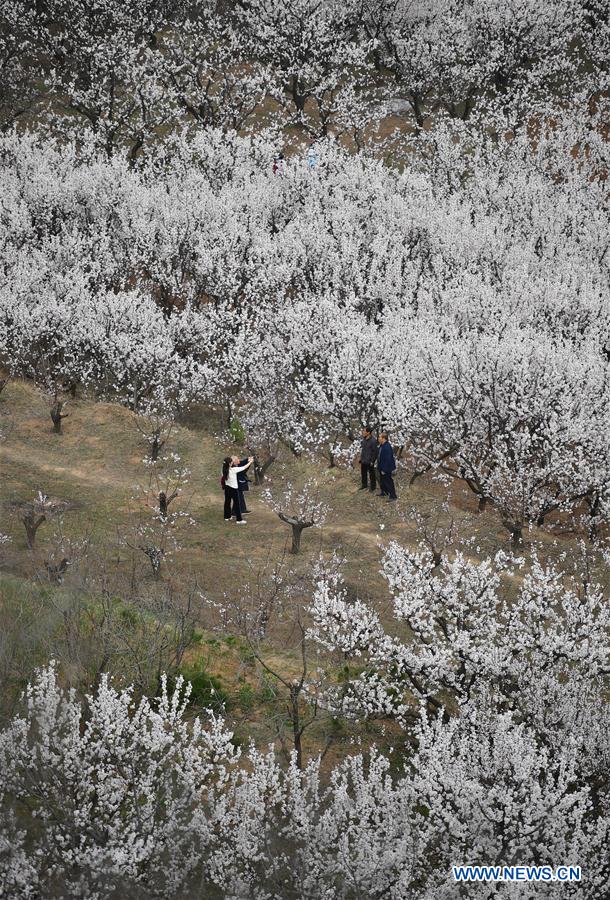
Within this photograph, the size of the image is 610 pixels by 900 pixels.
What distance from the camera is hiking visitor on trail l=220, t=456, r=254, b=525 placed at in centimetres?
1920

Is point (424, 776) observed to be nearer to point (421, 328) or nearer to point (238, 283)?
point (421, 328)

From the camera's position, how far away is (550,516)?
2259 cm

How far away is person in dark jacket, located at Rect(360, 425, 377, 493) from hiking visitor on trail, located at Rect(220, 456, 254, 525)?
3.13 m

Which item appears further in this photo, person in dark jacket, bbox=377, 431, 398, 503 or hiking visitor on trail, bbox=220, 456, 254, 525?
person in dark jacket, bbox=377, 431, 398, 503

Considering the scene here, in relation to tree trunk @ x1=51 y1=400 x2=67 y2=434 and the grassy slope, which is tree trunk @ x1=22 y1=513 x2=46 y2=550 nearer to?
the grassy slope

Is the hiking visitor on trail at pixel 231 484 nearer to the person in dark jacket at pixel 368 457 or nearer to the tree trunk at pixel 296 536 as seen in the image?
the tree trunk at pixel 296 536

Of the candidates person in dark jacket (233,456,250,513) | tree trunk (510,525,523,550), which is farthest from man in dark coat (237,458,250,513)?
tree trunk (510,525,523,550)

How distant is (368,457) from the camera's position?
21328 mm

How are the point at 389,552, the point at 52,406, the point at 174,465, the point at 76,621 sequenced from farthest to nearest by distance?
the point at 52,406 < the point at 174,465 < the point at 389,552 < the point at 76,621

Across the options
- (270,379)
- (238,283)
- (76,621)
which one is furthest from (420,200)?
(76,621)

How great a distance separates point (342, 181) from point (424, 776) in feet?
109

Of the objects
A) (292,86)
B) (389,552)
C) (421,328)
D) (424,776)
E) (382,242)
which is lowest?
(424,776)
